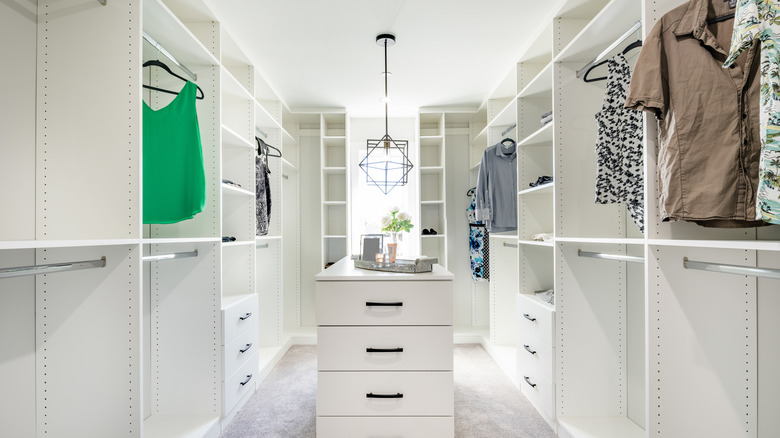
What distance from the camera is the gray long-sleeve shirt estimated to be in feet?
10.5

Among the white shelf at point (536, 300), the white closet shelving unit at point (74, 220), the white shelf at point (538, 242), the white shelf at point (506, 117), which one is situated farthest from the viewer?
the white shelf at point (506, 117)

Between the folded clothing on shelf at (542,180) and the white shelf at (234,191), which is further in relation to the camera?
the folded clothing on shelf at (542,180)

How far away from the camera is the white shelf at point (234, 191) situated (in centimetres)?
228

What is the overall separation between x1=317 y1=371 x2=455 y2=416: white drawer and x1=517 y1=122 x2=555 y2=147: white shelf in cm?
165

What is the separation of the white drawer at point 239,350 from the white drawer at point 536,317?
6.39 feet

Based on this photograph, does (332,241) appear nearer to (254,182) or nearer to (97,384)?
(254,182)

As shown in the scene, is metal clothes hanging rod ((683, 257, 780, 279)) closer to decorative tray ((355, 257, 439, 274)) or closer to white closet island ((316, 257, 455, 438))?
white closet island ((316, 257, 455, 438))

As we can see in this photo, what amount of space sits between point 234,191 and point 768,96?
2584 mm

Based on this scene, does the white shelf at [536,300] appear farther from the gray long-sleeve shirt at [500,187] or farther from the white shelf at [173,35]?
the white shelf at [173,35]

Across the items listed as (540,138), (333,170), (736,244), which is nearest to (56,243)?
(736,244)

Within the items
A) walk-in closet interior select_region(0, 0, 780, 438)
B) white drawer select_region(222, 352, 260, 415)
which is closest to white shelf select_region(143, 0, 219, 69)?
walk-in closet interior select_region(0, 0, 780, 438)

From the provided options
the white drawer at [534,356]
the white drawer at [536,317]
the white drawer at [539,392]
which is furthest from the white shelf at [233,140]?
the white drawer at [539,392]

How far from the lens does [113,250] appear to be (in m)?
1.39

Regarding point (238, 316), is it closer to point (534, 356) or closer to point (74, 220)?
point (74, 220)
